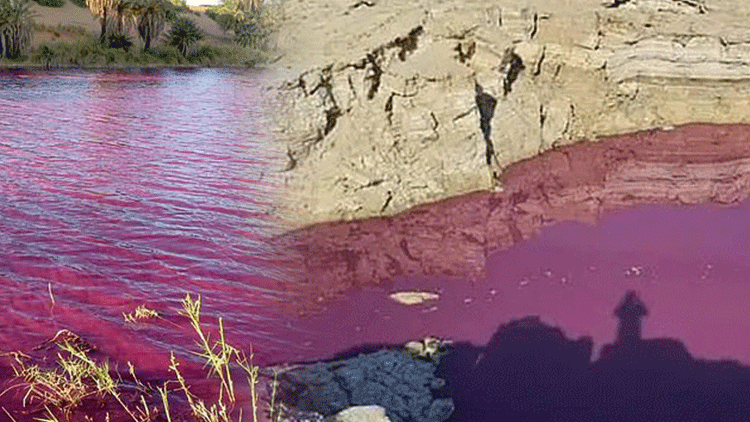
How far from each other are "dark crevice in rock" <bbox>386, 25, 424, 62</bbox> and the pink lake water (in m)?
2.13

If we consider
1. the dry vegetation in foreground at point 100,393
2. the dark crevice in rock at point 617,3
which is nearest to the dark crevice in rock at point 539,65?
the dark crevice in rock at point 617,3

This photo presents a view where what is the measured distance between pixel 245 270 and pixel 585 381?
2.88 meters

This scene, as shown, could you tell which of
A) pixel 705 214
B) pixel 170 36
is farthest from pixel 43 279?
pixel 170 36

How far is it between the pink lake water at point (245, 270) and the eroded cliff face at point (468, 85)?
0.94 m

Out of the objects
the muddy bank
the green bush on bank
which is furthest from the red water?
the green bush on bank

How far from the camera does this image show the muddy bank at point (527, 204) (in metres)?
6.25

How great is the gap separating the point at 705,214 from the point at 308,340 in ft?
17.9

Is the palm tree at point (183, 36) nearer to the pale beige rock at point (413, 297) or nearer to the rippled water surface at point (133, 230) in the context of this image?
the rippled water surface at point (133, 230)

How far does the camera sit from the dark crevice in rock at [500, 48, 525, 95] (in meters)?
9.84

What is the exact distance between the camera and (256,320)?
4.98 metres

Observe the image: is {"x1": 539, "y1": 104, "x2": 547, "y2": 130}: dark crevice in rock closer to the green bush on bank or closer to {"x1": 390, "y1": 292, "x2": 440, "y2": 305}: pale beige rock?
{"x1": 390, "y1": 292, "x2": 440, "y2": 305}: pale beige rock

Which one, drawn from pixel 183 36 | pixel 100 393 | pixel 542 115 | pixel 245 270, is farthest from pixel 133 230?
pixel 183 36

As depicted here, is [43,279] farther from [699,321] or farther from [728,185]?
[728,185]

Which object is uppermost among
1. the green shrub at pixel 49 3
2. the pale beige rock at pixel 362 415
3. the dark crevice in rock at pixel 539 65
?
the green shrub at pixel 49 3
